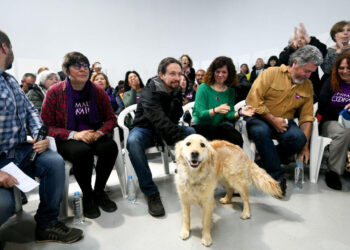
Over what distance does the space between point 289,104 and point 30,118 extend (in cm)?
258

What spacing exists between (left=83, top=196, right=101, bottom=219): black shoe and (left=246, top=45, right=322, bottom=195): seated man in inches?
68.6

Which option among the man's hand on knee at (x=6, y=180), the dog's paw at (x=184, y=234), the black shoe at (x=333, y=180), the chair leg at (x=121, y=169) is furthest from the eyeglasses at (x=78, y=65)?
the black shoe at (x=333, y=180)

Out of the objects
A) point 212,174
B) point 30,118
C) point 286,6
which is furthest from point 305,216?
point 286,6

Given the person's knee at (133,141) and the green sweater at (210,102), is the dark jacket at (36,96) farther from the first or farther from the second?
the green sweater at (210,102)

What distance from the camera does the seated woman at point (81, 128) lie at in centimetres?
193

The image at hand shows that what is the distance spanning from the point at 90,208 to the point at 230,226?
1233 mm

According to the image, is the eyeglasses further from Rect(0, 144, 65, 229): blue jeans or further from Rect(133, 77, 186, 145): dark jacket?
Rect(0, 144, 65, 229): blue jeans

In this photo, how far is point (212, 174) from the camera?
1657 mm

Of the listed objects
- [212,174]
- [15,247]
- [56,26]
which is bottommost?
[15,247]

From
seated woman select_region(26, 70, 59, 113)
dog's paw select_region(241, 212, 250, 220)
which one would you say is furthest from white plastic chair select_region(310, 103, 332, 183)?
seated woman select_region(26, 70, 59, 113)

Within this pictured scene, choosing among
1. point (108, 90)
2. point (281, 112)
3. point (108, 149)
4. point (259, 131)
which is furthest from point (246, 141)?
point (108, 90)

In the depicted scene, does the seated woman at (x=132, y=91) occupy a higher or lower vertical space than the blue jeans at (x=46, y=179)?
higher

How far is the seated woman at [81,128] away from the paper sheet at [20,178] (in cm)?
43

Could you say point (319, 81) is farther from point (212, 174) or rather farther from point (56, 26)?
point (56, 26)
